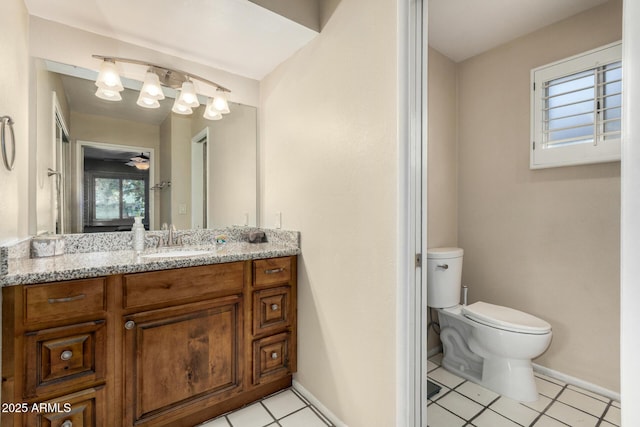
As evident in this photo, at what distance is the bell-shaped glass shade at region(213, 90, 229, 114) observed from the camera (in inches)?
84.7

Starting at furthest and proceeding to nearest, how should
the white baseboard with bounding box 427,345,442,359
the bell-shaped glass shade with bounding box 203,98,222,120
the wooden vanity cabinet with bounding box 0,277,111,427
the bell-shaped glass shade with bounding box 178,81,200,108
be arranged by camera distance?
the white baseboard with bounding box 427,345,442,359 < the bell-shaped glass shade with bounding box 203,98,222,120 < the bell-shaped glass shade with bounding box 178,81,200,108 < the wooden vanity cabinet with bounding box 0,277,111,427

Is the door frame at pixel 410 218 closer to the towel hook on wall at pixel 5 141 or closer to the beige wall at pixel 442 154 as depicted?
the beige wall at pixel 442 154

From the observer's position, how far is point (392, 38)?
1.29 meters

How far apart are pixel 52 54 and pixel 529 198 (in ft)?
10.00

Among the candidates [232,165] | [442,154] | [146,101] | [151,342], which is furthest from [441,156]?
[151,342]

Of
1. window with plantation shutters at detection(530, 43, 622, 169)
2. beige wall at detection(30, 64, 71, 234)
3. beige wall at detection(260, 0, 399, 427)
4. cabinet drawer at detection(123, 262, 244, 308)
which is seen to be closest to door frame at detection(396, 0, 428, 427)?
beige wall at detection(260, 0, 399, 427)

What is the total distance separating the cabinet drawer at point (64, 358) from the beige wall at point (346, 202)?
3.36 ft

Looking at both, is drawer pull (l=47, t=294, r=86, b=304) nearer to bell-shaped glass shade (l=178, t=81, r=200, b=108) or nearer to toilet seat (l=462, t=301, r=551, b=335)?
bell-shaped glass shade (l=178, t=81, r=200, b=108)

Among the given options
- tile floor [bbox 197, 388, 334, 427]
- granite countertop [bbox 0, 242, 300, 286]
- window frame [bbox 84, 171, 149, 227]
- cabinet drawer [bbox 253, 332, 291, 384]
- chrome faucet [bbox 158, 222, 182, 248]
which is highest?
window frame [bbox 84, 171, 149, 227]

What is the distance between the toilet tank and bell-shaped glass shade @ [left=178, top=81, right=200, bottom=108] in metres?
1.92

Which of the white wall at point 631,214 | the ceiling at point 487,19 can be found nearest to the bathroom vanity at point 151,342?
the white wall at point 631,214

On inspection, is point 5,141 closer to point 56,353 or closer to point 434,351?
A: point 56,353

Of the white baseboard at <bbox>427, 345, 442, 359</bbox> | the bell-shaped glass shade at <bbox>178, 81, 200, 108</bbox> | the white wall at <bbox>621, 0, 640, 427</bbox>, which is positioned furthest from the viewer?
the white baseboard at <bbox>427, 345, 442, 359</bbox>

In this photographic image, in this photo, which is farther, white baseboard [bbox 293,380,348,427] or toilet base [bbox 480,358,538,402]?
toilet base [bbox 480,358,538,402]
